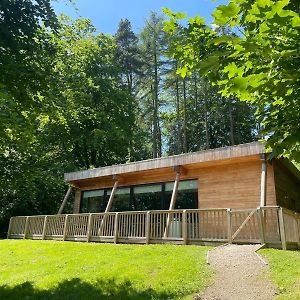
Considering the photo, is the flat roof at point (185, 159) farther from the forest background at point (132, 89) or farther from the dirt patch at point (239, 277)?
the dirt patch at point (239, 277)

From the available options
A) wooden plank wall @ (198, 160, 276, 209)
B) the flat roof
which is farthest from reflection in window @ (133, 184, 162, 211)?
wooden plank wall @ (198, 160, 276, 209)

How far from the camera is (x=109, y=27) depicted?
38781mm

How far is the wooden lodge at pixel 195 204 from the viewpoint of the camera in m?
10.5

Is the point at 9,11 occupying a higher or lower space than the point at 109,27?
lower

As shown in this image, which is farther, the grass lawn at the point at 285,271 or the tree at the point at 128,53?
the tree at the point at 128,53

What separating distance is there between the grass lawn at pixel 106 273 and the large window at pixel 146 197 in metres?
3.76

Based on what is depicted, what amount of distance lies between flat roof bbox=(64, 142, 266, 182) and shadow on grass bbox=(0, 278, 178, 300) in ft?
18.3

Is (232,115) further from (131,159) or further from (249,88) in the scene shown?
(249,88)

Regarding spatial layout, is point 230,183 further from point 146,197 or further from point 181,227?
point 146,197

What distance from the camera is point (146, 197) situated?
48.4 ft

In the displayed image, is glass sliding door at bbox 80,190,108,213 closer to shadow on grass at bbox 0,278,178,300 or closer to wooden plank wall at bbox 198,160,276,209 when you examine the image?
wooden plank wall at bbox 198,160,276,209

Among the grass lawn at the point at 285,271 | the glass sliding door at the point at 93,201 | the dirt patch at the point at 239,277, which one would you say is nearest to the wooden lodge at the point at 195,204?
the glass sliding door at the point at 93,201

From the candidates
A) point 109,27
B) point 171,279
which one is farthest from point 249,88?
point 109,27

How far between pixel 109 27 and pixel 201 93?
42.1ft
